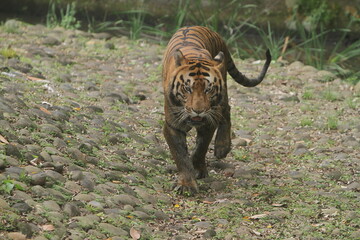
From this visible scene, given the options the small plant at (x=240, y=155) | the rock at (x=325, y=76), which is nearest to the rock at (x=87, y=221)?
the small plant at (x=240, y=155)

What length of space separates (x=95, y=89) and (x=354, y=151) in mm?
3006

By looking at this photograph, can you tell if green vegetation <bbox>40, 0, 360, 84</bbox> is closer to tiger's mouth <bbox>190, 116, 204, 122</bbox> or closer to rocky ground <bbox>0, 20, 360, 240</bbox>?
rocky ground <bbox>0, 20, 360, 240</bbox>

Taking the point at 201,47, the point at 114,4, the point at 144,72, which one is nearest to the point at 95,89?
the point at 144,72

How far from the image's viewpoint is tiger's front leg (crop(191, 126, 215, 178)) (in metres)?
5.87

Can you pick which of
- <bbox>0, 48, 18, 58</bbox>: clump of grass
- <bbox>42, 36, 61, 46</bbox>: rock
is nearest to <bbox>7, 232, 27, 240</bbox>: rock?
<bbox>0, 48, 18, 58</bbox>: clump of grass

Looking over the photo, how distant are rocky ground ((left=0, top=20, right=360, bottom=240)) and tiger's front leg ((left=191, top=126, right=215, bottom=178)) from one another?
0.14 meters

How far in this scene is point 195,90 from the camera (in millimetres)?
5418

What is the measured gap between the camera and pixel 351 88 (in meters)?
9.38

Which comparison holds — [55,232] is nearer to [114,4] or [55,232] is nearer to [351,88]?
[351,88]

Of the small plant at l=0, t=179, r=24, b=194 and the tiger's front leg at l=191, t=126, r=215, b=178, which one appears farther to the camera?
the tiger's front leg at l=191, t=126, r=215, b=178

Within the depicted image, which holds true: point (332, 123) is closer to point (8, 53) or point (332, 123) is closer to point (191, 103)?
point (191, 103)

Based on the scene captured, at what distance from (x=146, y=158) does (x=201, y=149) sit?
1.86ft

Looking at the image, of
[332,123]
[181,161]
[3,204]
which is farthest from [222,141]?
[3,204]

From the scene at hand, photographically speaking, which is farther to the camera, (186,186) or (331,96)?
(331,96)
